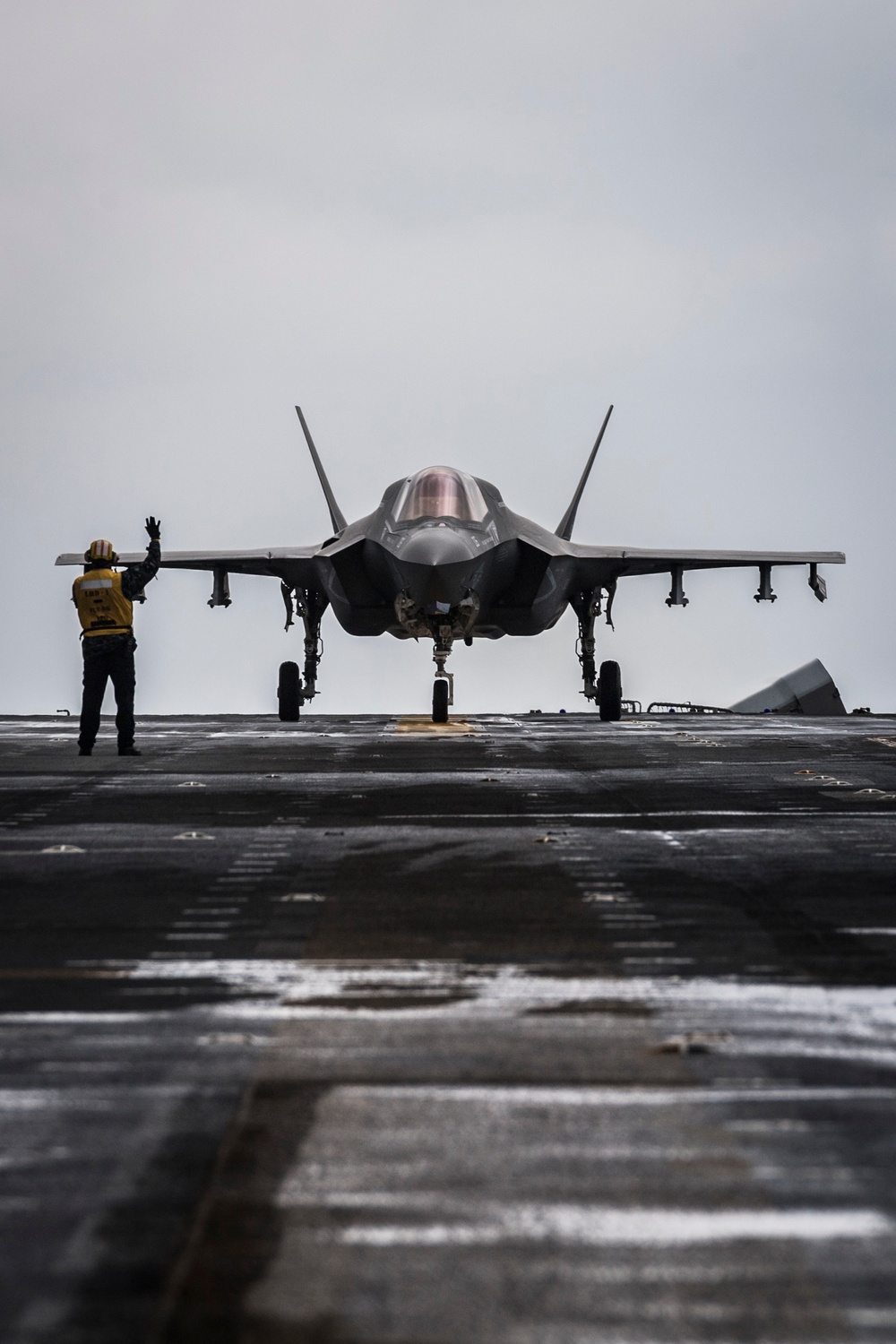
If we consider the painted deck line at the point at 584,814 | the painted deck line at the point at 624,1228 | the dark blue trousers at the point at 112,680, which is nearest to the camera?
the painted deck line at the point at 624,1228

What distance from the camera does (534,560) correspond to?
19734 millimetres

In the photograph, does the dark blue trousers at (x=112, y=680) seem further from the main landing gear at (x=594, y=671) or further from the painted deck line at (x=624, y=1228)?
the painted deck line at (x=624, y=1228)

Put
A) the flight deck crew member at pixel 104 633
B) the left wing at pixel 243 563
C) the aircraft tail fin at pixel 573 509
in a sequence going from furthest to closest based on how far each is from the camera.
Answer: the aircraft tail fin at pixel 573 509 < the left wing at pixel 243 563 < the flight deck crew member at pixel 104 633

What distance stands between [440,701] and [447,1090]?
52.7ft

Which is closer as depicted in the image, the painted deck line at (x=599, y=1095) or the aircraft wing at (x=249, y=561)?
the painted deck line at (x=599, y=1095)

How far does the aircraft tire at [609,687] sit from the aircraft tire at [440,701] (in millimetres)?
3305

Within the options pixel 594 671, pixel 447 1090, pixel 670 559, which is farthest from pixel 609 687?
pixel 447 1090

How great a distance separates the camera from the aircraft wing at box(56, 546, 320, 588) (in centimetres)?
2248

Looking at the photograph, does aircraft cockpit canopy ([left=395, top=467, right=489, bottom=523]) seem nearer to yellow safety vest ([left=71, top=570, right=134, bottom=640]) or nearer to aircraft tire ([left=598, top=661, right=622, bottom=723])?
aircraft tire ([left=598, top=661, right=622, bottom=723])

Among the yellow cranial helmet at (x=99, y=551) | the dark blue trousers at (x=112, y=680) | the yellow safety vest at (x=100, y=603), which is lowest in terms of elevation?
the dark blue trousers at (x=112, y=680)

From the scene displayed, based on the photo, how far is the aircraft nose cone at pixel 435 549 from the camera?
1689 centimetres

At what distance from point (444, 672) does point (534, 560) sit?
248 centimetres

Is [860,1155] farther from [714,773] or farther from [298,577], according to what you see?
[298,577]

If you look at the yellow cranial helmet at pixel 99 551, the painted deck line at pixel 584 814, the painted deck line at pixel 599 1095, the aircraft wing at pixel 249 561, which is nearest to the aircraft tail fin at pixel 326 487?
the aircraft wing at pixel 249 561
